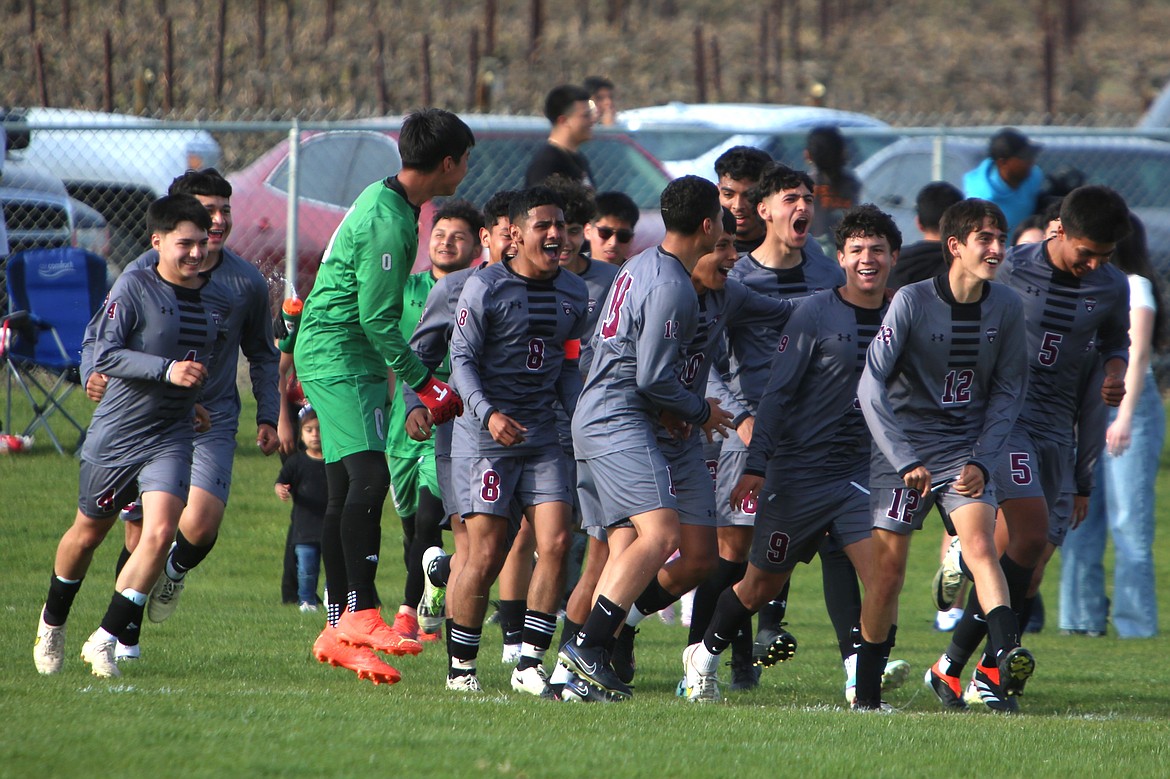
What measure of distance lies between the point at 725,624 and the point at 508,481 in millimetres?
1180

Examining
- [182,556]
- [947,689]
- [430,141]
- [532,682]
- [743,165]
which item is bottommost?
[947,689]

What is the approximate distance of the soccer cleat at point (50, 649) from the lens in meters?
7.03

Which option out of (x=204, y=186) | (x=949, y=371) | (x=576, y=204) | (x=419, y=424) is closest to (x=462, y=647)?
(x=419, y=424)

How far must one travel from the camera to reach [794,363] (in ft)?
23.2

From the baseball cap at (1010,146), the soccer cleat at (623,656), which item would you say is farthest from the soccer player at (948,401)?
the baseball cap at (1010,146)

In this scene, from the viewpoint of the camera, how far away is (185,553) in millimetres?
7477

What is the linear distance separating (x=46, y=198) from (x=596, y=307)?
7813 millimetres

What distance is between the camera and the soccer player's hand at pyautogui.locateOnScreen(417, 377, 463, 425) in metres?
6.56

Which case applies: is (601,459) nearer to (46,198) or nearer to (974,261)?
(974,261)

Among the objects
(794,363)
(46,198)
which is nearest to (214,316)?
(794,363)

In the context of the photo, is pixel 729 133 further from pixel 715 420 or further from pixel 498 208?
pixel 715 420

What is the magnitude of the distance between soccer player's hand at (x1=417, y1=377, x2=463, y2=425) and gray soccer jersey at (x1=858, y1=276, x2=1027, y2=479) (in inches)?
65.5

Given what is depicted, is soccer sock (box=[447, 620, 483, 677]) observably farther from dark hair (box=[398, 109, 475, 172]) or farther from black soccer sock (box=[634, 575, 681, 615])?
dark hair (box=[398, 109, 475, 172])

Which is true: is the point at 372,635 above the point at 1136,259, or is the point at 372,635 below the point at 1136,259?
below
